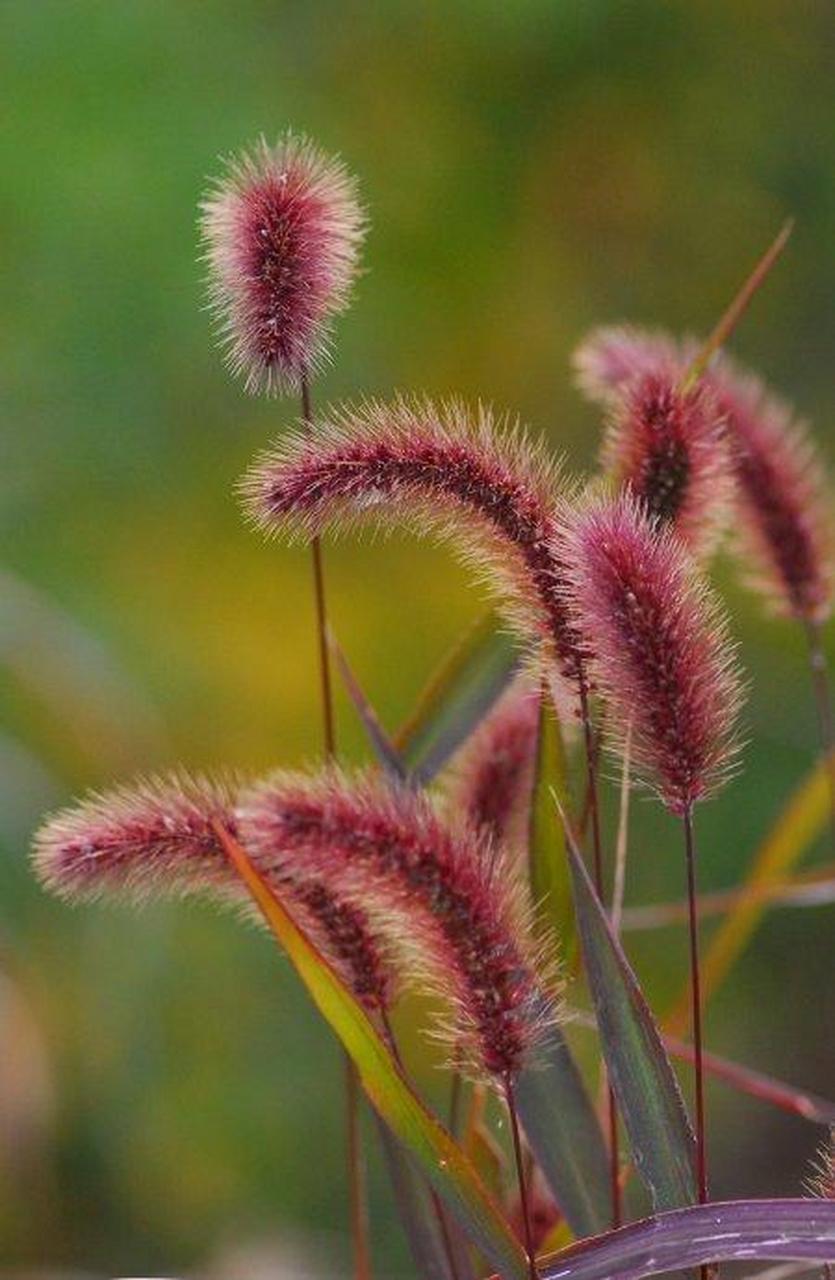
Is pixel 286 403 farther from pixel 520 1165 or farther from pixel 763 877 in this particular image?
pixel 520 1165

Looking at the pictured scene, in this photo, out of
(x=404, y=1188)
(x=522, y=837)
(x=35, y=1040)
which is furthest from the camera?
(x=35, y=1040)

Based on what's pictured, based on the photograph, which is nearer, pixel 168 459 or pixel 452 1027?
pixel 452 1027

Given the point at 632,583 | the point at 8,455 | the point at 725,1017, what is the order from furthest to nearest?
the point at 725,1017 < the point at 8,455 < the point at 632,583

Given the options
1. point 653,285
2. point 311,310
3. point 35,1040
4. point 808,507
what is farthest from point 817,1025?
point 311,310

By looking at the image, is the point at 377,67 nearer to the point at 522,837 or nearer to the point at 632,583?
the point at 522,837

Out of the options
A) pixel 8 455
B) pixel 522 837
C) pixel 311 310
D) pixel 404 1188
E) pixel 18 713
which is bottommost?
pixel 404 1188

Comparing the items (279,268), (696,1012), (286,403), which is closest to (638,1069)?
(696,1012)

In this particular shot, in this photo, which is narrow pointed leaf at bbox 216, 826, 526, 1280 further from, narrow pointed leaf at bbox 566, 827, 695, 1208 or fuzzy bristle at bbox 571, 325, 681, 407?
fuzzy bristle at bbox 571, 325, 681, 407
